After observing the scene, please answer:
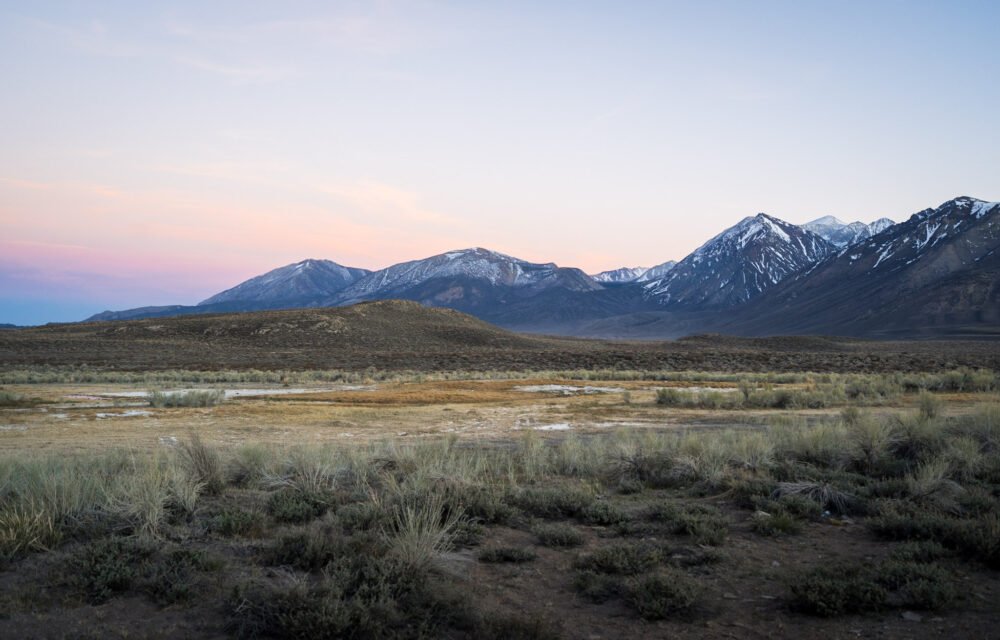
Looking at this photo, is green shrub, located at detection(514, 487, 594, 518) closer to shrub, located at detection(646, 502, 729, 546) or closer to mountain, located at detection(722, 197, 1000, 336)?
shrub, located at detection(646, 502, 729, 546)

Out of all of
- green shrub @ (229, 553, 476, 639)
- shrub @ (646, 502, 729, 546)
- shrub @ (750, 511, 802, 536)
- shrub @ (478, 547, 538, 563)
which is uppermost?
green shrub @ (229, 553, 476, 639)

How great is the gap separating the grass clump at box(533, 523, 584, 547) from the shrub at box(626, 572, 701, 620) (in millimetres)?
1440

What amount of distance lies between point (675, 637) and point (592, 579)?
1.13 metres

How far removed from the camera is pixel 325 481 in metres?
9.64

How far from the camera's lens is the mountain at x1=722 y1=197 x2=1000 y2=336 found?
420ft

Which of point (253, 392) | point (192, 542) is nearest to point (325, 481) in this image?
point (192, 542)

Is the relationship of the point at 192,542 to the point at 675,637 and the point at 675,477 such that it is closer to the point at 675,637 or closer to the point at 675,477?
the point at 675,637

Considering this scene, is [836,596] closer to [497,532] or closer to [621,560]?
[621,560]

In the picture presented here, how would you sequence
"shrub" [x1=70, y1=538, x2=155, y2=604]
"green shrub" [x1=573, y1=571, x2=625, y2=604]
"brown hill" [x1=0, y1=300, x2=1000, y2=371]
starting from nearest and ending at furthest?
1. "shrub" [x1=70, y1=538, x2=155, y2=604]
2. "green shrub" [x1=573, y1=571, x2=625, y2=604]
3. "brown hill" [x1=0, y1=300, x2=1000, y2=371]

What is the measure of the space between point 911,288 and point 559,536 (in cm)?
16881

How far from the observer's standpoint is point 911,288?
15025 centimetres

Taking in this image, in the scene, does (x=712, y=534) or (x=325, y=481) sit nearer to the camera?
(x=712, y=534)

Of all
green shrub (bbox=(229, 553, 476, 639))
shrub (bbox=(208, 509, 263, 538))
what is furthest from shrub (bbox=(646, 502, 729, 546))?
shrub (bbox=(208, 509, 263, 538))

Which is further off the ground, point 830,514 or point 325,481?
point 325,481
